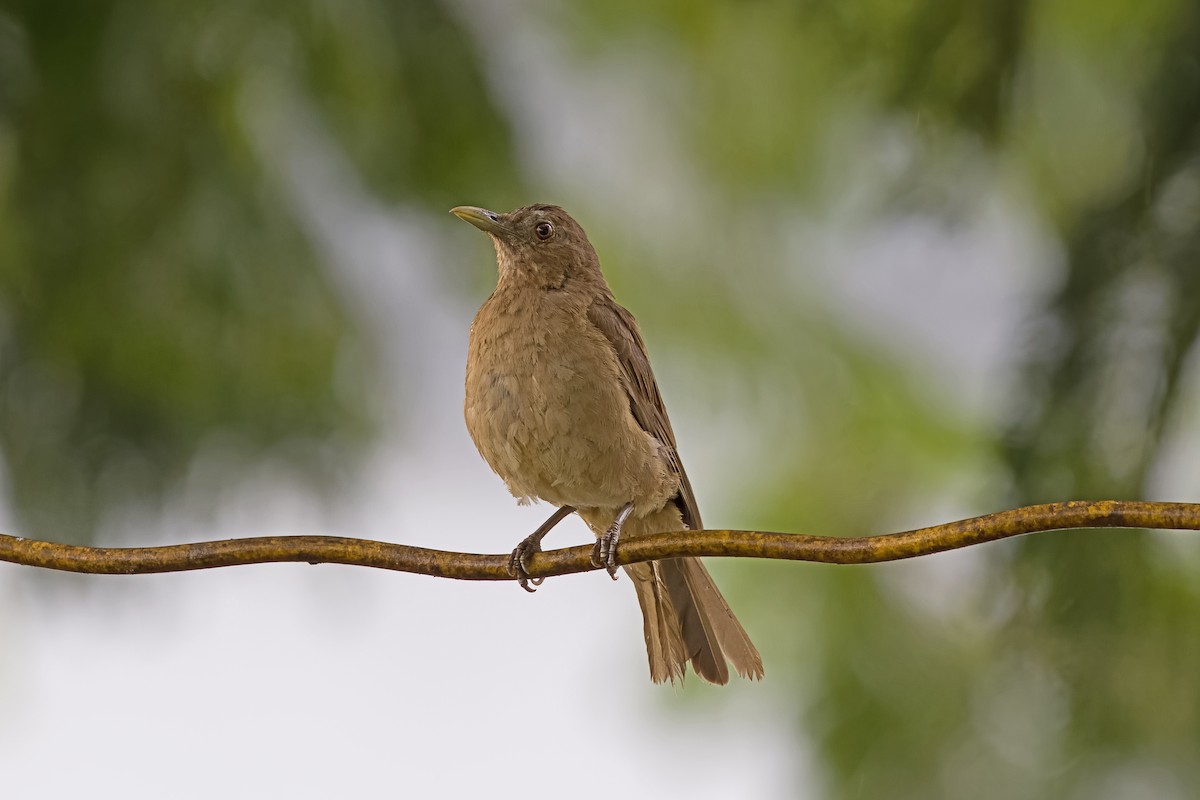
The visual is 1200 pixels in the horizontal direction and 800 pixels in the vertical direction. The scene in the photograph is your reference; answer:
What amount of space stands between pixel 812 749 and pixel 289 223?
2815mm

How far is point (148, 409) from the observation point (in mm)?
4598

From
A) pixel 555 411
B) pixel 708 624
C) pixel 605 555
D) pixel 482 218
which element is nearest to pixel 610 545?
pixel 605 555

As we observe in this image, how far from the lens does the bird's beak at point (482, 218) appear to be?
128 inches

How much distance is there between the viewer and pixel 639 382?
343cm

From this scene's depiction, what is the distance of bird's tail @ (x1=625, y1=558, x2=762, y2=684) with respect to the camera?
3.25 meters

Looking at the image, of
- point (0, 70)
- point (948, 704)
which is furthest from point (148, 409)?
point (948, 704)

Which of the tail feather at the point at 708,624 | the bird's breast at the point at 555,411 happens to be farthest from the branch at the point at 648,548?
the tail feather at the point at 708,624

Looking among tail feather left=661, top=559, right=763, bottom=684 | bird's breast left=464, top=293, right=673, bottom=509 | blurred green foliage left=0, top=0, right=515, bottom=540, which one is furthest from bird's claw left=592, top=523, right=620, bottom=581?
blurred green foliage left=0, top=0, right=515, bottom=540

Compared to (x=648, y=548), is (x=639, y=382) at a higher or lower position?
higher

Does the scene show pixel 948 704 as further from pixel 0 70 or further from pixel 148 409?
pixel 0 70

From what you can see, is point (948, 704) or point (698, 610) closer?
point (698, 610)

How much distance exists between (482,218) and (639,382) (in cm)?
59

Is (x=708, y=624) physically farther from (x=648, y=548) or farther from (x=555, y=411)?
(x=648, y=548)

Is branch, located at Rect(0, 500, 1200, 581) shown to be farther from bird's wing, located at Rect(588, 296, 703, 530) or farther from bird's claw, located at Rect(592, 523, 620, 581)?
bird's wing, located at Rect(588, 296, 703, 530)
